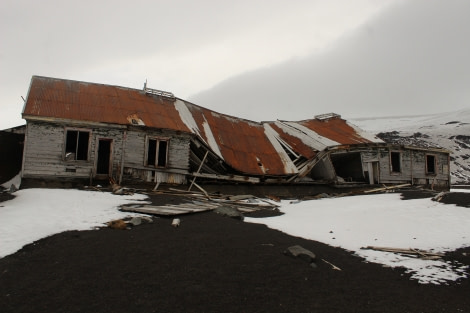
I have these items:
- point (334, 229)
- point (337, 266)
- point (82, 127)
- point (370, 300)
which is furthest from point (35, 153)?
point (370, 300)

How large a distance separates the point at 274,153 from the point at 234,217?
1268 centimetres

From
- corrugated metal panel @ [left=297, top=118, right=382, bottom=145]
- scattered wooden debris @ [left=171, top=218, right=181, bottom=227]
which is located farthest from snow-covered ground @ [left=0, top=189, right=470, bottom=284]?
corrugated metal panel @ [left=297, top=118, right=382, bottom=145]

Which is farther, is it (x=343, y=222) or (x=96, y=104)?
(x=96, y=104)

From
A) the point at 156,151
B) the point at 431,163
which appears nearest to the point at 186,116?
the point at 156,151

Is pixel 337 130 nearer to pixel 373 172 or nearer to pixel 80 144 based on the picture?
pixel 373 172

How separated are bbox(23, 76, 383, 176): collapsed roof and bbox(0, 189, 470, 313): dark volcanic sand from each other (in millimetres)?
11187

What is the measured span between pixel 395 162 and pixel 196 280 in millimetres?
23403

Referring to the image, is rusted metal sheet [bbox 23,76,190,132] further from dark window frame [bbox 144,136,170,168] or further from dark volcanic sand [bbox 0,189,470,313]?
dark volcanic sand [bbox 0,189,470,313]

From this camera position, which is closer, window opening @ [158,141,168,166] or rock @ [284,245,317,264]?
rock @ [284,245,317,264]

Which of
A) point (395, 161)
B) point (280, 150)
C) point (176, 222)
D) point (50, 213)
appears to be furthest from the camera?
point (395, 161)

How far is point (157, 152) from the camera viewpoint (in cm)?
1911

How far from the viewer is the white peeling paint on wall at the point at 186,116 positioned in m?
21.1

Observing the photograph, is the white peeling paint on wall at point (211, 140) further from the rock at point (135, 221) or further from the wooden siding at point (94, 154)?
the rock at point (135, 221)

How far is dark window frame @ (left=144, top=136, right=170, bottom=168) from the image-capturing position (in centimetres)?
1901
